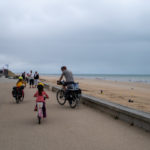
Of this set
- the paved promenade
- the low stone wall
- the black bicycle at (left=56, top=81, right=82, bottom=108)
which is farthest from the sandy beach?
the paved promenade

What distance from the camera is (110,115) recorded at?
727 centimetres

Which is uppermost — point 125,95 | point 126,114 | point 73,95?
point 73,95

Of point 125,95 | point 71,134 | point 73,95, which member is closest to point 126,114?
point 71,134

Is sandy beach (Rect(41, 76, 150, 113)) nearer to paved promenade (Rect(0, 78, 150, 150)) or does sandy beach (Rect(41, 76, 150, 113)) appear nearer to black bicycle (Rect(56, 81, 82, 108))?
black bicycle (Rect(56, 81, 82, 108))

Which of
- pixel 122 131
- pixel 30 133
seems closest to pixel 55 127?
pixel 30 133

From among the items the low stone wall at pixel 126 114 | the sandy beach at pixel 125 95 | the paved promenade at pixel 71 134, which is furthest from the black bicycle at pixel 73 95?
the sandy beach at pixel 125 95

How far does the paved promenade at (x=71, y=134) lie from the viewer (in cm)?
438

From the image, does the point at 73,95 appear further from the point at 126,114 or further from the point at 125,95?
the point at 125,95

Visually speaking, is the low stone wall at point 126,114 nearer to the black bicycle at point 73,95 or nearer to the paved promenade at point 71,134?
the paved promenade at point 71,134

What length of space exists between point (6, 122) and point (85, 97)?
14.5 feet

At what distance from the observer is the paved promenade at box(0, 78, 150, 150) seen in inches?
172

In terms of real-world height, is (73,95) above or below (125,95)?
above

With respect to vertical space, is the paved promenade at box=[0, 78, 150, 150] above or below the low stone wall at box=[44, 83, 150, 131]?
below

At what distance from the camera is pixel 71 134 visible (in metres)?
5.17
